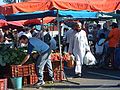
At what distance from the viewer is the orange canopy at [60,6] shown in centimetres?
1137

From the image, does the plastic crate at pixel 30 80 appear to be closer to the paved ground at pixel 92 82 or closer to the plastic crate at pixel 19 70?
the plastic crate at pixel 19 70

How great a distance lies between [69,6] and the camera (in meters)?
11.7

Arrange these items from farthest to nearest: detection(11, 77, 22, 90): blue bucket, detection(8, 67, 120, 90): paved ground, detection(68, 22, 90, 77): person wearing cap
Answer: detection(68, 22, 90, 77): person wearing cap < detection(8, 67, 120, 90): paved ground < detection(11, 77, 22, 90): blue bucket

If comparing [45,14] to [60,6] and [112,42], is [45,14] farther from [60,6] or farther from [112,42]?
[112,42]

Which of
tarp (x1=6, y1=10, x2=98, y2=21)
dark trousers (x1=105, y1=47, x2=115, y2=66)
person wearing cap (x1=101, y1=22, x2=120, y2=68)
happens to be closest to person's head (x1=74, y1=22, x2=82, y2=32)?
tarp (x1=6, y1=10, x2=98, y2=21)

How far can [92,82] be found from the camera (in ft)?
41.9

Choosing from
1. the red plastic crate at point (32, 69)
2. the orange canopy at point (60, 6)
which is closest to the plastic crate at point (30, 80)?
the red plastic crate at point (32, 69)

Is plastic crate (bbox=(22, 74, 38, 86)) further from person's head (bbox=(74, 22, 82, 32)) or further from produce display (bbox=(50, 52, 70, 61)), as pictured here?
person's head (bbox=(74, 22, 82, 32))

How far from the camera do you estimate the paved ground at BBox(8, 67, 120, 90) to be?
11.8 m

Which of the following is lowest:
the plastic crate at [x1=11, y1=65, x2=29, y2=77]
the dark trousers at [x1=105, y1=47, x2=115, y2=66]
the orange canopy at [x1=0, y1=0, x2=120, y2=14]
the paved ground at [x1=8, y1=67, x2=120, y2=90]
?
the paved ground at [x1=8, y1=67, x2=120, y2=90]

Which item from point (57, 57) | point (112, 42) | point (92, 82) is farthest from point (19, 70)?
point (112, 42)

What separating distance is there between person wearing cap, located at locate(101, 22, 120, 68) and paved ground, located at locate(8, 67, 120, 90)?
786 millimetres

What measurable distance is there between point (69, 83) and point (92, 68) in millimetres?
3928

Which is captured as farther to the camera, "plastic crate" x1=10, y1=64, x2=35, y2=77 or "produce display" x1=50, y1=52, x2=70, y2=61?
"produce display" x1=50, y1=52, x2=70, y2=61
